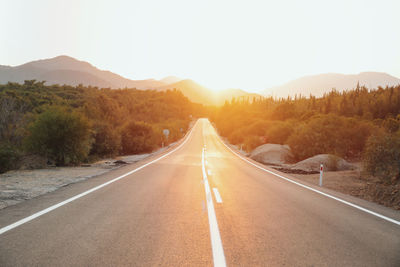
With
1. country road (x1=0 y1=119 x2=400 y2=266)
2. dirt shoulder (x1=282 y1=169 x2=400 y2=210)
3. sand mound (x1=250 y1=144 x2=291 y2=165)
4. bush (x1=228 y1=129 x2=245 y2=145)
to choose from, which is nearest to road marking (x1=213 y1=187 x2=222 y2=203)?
country road (x1=0 y1=119 x2=400 y2=266)

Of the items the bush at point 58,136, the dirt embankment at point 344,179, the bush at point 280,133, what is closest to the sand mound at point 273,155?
the dirt embankment at point 344,179

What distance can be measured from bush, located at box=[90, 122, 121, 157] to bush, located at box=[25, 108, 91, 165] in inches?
349

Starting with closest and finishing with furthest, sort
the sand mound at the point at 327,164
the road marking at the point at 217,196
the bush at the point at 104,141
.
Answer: the road marking at the point at 217,196 < the sand mound at the point at 327,164 < the bush at the point at 104,141

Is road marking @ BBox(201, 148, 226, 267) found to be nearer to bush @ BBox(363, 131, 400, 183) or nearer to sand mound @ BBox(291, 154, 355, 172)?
bush @ BBox(363, 131, 400, 183)

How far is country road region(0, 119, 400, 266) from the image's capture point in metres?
3.39

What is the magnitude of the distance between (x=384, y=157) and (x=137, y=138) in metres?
24.9

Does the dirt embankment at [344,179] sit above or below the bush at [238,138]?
below

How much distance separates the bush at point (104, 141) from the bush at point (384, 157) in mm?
21053

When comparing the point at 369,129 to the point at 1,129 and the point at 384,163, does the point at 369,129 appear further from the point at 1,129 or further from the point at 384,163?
the point at 1,129

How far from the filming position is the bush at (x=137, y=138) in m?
30.0

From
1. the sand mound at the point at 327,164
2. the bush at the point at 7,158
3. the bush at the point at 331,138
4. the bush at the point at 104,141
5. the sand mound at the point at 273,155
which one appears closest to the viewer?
the bush at the point at 7,158

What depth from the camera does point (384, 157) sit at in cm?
1169

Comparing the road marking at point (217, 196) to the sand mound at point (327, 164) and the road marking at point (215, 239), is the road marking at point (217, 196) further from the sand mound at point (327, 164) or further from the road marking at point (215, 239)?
the sand mound at point (327, 164)

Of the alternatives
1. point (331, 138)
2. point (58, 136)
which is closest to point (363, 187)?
point (331, 138)
